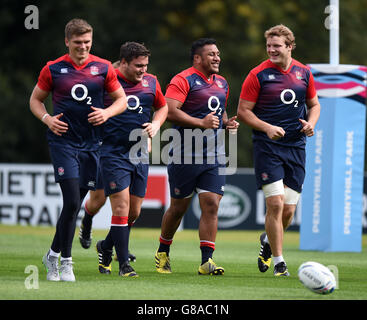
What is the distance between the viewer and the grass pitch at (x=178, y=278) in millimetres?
7622

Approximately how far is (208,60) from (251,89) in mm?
615

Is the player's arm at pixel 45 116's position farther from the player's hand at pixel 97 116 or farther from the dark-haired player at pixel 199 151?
the dark-haired player at pixel 199 151

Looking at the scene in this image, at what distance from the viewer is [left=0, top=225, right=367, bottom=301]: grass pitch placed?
762cm

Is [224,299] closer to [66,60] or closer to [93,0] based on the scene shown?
[66,60]

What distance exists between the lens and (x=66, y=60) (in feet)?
29.0

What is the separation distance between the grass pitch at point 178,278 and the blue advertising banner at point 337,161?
506 millimetres

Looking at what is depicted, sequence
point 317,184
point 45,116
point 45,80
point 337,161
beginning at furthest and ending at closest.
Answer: point 317,184 → point 337,161 → point 45,80 → point 45,116

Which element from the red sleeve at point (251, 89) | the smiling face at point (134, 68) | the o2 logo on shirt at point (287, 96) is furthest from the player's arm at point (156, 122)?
the o2 logo on shirt at point (287, 96)

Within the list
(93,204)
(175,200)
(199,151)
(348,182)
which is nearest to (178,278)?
(175,200)

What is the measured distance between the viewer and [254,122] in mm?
9711

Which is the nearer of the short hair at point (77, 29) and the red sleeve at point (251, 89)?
the short hair at point (77, 29)

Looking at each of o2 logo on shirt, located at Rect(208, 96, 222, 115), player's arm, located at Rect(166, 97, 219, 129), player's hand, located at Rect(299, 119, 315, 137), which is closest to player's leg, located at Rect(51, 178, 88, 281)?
player's arm, located at Rect(166, 97, 219, 129)

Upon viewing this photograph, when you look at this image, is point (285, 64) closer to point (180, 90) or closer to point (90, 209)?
point (180, 90)
